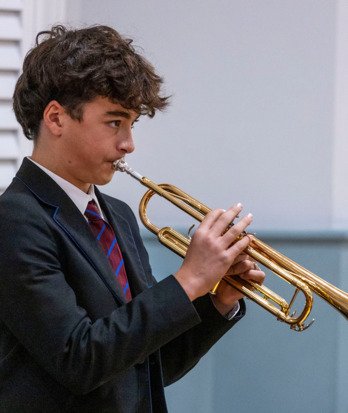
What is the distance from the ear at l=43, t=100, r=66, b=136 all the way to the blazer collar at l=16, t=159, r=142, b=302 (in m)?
0.07

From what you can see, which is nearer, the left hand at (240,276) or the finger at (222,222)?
the finger at (222,222)

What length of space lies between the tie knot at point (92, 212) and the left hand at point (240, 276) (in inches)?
9.7

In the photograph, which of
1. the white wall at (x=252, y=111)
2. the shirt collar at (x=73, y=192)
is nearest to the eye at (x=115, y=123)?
the shirt collar at (x=73, y=192)

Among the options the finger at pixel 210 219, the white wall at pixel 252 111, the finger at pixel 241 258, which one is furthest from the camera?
the white wall at pixel 252 111

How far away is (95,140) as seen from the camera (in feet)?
5.28

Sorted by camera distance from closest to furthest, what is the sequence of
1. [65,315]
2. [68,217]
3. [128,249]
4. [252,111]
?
[65,315] < [68,217] < [128,249] < [252,111]

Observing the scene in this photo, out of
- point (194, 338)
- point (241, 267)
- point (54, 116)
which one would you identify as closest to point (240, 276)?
point (241, 267)

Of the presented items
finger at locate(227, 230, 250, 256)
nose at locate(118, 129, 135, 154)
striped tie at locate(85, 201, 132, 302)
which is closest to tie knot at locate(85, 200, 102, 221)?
striped tie at locate(85, 201, 132, 302)

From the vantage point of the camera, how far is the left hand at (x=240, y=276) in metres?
1.72

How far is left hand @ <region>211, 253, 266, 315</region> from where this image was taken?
1.72 m

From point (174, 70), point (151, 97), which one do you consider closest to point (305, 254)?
point (174, 70)

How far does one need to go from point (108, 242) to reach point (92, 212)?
6 cm

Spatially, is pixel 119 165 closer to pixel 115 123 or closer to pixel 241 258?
pixel 115 123

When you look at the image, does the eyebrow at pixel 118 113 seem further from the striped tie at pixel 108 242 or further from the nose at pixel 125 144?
the striped tie at pixel 108 242
